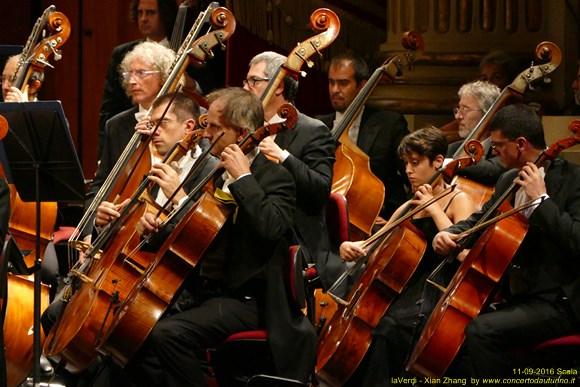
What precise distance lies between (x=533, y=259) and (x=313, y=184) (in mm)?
826

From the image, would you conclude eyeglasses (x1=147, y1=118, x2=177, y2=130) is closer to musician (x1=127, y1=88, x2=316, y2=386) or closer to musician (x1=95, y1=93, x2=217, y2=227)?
musician (x1=95, y1=93, x2=217, y2=227)

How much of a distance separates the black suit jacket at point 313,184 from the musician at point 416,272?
0.12 meters

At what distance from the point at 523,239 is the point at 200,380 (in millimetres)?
1169

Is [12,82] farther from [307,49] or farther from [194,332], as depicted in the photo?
[194,332]

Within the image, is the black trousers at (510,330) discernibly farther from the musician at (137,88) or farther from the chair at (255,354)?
the musician at (137,88)

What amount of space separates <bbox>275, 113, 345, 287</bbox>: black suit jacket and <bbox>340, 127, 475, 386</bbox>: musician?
0.12m

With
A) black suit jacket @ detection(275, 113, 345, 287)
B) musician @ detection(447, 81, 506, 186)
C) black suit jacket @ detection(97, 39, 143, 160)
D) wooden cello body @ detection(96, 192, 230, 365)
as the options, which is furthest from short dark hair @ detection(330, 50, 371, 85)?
wooden cello body @ detection(96, 192, 230, 365)

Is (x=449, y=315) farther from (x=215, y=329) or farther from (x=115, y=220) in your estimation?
(x=115, y=220)

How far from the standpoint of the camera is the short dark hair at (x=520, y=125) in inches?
166

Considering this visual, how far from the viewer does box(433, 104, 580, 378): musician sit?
404 cm

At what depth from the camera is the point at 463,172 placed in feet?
16.0

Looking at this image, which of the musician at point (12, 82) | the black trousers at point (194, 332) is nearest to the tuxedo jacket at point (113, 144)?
the musician at point (12, 82)

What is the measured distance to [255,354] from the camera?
4.14 metres

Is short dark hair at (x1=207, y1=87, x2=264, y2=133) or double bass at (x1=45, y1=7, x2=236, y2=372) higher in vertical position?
short dark hair at (x1=207, y1=87, x2=264, y2=133)
